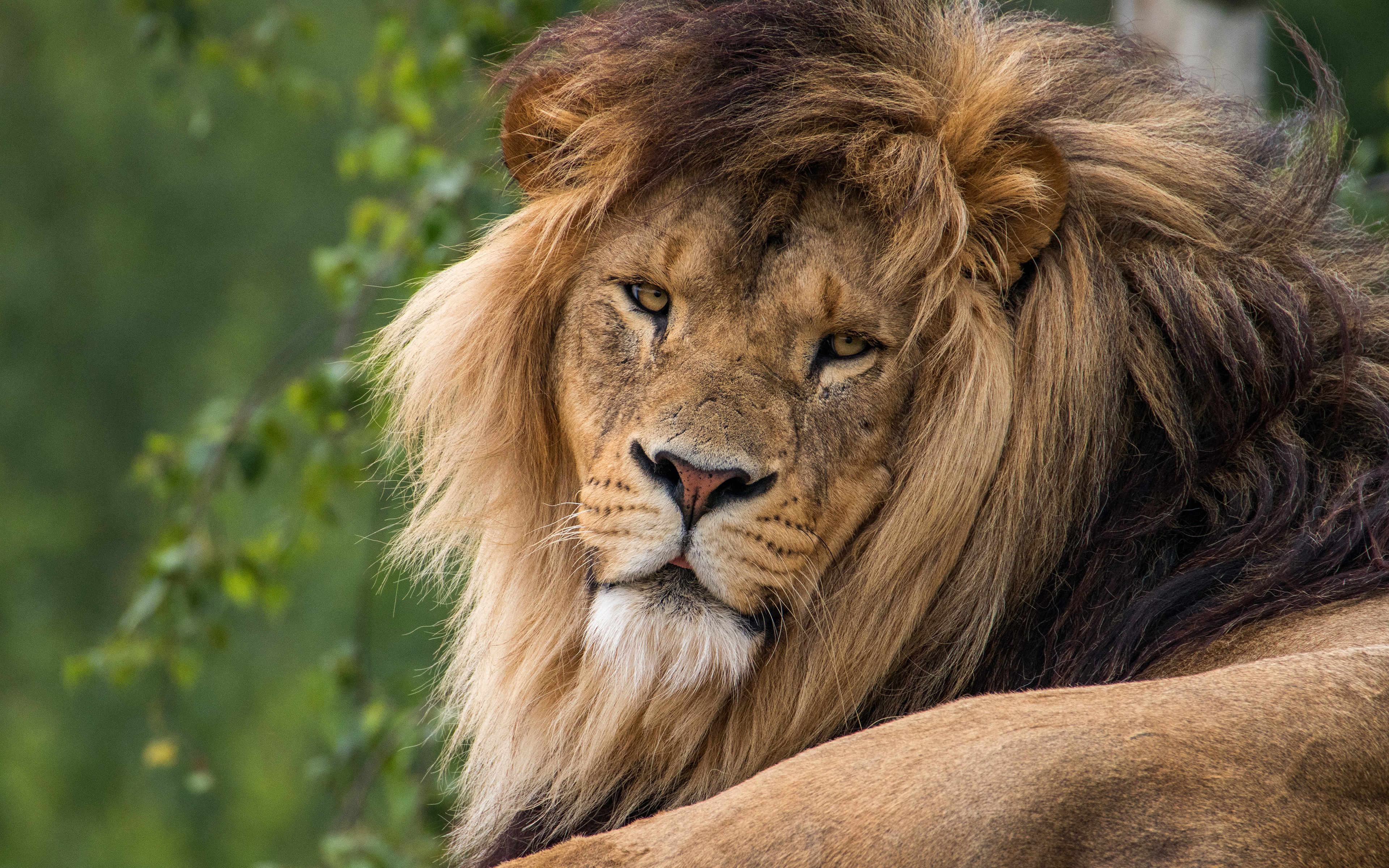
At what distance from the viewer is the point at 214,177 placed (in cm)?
1353

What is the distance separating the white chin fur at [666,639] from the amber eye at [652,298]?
0.44m

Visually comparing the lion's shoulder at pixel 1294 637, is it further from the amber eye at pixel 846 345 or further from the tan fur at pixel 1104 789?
the amber eye at pixel 846 345

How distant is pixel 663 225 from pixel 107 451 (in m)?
13.0

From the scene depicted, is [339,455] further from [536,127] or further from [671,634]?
[671,634]

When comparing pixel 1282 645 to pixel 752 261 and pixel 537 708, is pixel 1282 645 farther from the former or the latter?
pixel 537 708

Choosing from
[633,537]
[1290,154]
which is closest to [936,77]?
[1290,154]

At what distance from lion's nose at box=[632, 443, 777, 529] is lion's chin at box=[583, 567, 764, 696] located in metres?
0.11

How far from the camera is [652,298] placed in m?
2.19

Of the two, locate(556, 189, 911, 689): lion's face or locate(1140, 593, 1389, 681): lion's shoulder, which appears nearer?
locate(1140, 593, 1389, 681): lion's shoulder

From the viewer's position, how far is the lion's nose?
196 centimetres

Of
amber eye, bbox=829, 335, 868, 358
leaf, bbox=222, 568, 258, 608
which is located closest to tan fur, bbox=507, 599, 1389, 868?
amber eye, bbox=829, 335, 868, 358

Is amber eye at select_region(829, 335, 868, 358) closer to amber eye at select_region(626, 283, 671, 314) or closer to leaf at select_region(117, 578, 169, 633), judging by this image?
amber eye at select_region(626, 283, 671, 314)

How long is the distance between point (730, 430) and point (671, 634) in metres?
0.32

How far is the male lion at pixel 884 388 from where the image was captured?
6.52ft
